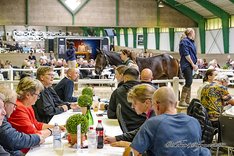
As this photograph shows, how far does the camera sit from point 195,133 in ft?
9.55

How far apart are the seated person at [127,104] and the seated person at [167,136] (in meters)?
1.36

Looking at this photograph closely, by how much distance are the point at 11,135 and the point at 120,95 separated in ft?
5.16

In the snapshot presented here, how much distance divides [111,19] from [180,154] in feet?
69.3

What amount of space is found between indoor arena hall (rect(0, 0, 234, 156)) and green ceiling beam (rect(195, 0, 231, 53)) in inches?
2.0

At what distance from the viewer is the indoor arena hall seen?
9.68ft

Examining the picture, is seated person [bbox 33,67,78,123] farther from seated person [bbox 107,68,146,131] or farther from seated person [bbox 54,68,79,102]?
seated person [bbox 54,68,79,102]

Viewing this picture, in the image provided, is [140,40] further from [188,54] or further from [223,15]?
[188,54]

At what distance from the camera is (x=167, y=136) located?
281cm

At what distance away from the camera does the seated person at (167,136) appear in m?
2.82

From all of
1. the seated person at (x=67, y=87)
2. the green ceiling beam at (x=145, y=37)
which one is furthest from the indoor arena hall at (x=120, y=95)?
the green ceiling beam at (x=145, y=37)

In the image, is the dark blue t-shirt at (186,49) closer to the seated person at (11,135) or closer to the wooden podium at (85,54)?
the seated person at (11,135)

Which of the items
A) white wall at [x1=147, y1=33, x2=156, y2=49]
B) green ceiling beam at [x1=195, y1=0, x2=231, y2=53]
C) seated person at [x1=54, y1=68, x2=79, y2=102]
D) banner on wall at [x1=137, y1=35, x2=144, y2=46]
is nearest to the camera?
seated person at [x1=54, y1=68, x2=79, y2=102]

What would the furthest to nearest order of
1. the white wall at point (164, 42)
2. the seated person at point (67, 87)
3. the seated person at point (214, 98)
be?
the white wall at point (164, 42) < the seated person at point (67, 87) < the seated person at point (214, 98)

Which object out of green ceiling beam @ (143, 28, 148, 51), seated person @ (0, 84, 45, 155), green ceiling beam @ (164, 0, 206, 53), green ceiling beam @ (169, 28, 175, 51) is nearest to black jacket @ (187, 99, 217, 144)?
seated person @ (0, 84, 45, 155)
